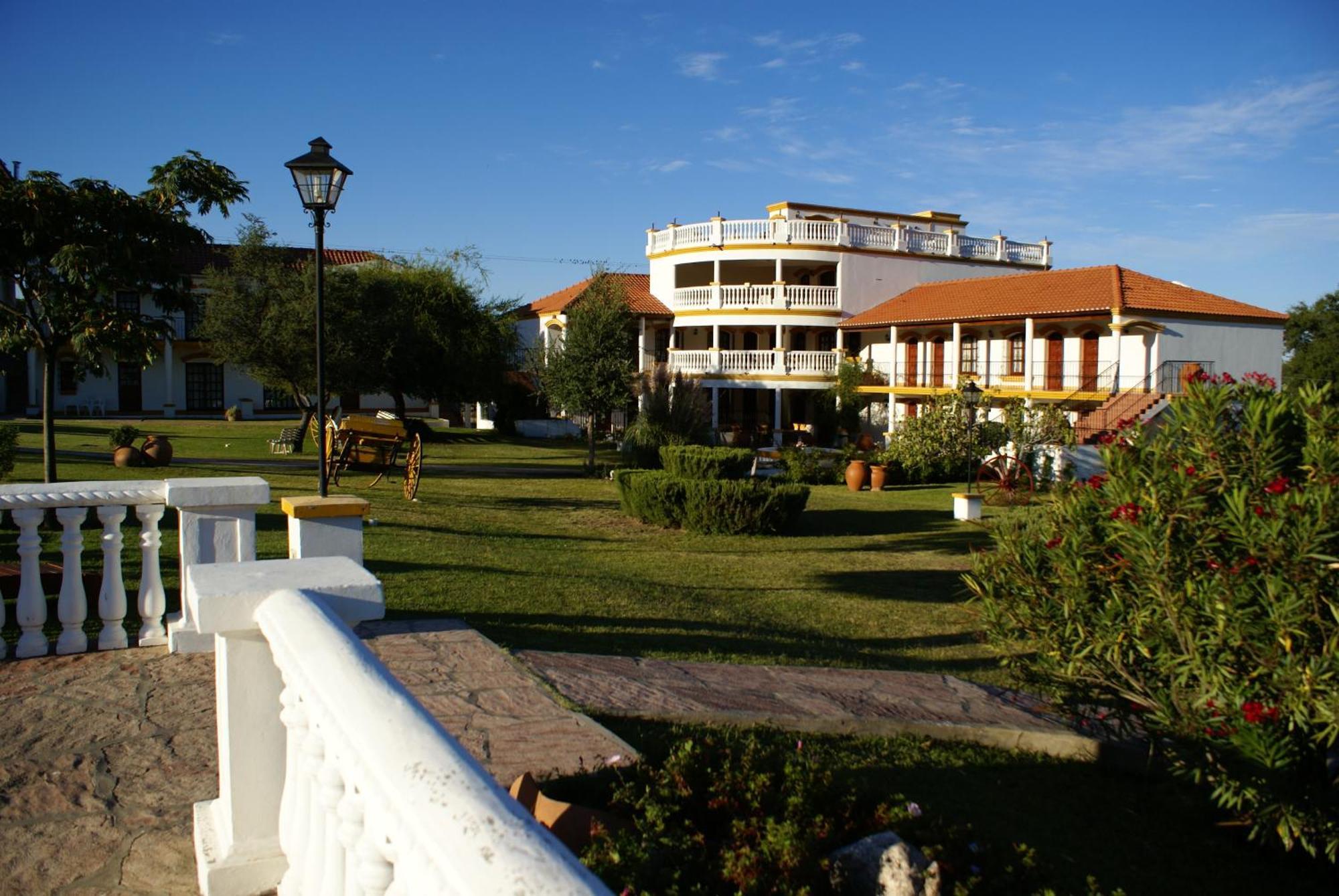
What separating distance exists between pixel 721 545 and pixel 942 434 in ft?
45.0

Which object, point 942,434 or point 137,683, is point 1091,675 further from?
point 942,434

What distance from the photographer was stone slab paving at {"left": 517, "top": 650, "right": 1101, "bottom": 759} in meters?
4.98

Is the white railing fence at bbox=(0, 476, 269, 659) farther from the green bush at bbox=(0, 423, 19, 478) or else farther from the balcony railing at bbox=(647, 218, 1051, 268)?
the balcony railing at bbox=(647, 218, 1051, 268)

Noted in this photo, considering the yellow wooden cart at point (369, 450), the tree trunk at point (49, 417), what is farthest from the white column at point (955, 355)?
the tree trunk at point (49, 417)

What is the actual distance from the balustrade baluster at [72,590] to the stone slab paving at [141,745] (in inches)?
3.0

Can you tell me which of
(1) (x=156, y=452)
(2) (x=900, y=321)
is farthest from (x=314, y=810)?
(2) (x=900, y=321)

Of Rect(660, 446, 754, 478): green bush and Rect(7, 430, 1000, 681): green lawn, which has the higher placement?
Rect(660, 446, 754, 478): green bush

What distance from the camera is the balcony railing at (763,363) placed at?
117ft

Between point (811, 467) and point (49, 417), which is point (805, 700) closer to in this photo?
point (49, 417)

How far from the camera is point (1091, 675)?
5.06m

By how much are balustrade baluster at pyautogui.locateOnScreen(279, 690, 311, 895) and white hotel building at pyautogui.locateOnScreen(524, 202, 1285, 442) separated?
26954 millimetres

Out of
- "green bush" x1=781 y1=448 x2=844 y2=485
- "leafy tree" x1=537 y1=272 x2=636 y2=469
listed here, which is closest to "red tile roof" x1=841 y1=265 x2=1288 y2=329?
"green bush" x1=781 y1=448 x2=844 y2=485

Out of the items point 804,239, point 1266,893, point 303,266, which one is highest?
point 804,239

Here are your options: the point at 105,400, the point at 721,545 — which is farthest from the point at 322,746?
the point at 105,400
